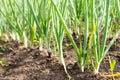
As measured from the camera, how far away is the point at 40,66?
1.31m

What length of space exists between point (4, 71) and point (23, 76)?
0.16 metres

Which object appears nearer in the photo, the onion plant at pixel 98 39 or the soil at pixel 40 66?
the onion plant at pixel 98 39

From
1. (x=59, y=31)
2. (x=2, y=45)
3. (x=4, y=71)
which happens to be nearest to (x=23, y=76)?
(x=4, y=71)

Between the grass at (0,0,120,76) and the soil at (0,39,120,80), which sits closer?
the grass at (0,0,120,76)

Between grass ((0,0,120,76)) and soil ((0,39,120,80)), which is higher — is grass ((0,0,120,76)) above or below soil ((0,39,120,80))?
above

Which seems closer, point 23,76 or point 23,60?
point 23,76

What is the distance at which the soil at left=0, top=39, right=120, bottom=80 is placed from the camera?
3.84 feet

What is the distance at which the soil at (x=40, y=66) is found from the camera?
46.1 inches

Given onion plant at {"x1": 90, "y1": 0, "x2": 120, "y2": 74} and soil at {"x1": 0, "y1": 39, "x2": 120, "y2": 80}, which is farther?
soil at {"x1": 0, "y1": 39, "x2": 120, "y2": 80}

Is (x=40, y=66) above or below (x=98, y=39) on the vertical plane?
below

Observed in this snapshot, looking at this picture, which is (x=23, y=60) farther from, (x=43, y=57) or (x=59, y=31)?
(x=59, y=31)

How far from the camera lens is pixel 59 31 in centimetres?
116

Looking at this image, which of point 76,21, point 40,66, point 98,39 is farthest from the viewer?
point 76,21

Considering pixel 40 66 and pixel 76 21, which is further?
pixel 76 21
